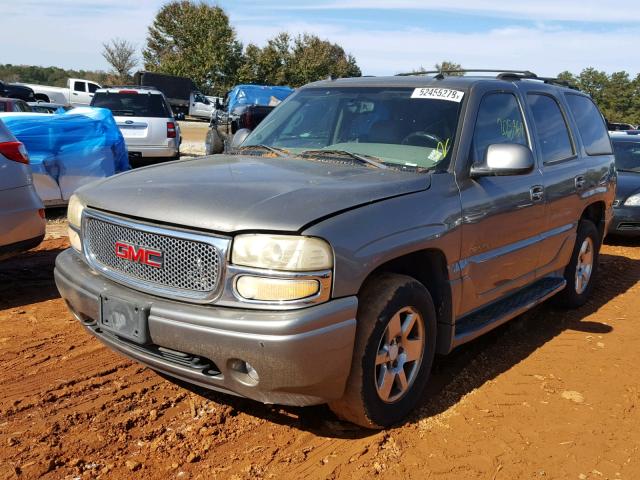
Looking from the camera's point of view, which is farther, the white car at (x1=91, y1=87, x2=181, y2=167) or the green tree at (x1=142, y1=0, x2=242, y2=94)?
the green tree at (x1=142, y1=0, x2=242, y2=94)

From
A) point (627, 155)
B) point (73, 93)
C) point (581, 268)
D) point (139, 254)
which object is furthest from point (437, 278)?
point (73, 93)

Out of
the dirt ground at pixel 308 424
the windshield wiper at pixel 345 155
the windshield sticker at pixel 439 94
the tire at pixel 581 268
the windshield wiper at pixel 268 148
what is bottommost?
the dirt ground at pixel 308 424

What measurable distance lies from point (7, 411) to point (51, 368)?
1.90ft

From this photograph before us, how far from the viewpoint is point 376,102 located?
4.18m

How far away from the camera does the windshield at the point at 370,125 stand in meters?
3.78

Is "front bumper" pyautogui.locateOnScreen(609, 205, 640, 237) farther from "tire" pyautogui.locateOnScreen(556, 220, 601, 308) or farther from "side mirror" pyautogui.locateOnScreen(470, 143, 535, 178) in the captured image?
"side mirror" pyautogui.locateOnScreen(470, 143, 535, 178)

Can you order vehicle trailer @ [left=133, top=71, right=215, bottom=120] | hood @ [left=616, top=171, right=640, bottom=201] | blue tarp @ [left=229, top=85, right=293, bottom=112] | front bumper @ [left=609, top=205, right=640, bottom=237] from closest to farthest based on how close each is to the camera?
front bumper @ [left=609, top=205, right=640, bottom=237]
hood @ [left=616, top=171, right=640, bottom=201]
blue tarp @ [left=229, top=85, right=293, bottom=112]
vehicle trailer @ [left=133, top=71, right=215, bottom=120]

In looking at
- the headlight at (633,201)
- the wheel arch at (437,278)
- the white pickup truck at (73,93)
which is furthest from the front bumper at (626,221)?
the white pickup truck at (73,93)

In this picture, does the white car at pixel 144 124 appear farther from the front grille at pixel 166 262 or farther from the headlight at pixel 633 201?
the front grille at pixel 166 262

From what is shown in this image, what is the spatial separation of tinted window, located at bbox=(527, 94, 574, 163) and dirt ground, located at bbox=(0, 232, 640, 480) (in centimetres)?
151

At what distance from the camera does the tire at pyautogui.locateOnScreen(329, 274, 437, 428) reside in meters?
2.91

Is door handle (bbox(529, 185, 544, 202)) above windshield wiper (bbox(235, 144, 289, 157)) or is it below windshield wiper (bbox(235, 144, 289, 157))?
below

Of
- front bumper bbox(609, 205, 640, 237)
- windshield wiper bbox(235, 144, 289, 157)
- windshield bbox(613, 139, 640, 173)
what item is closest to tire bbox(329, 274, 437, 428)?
windshield wiper bbox(235, 144, 289, 157)

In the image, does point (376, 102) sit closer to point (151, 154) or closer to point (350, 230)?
point (350, 230)
